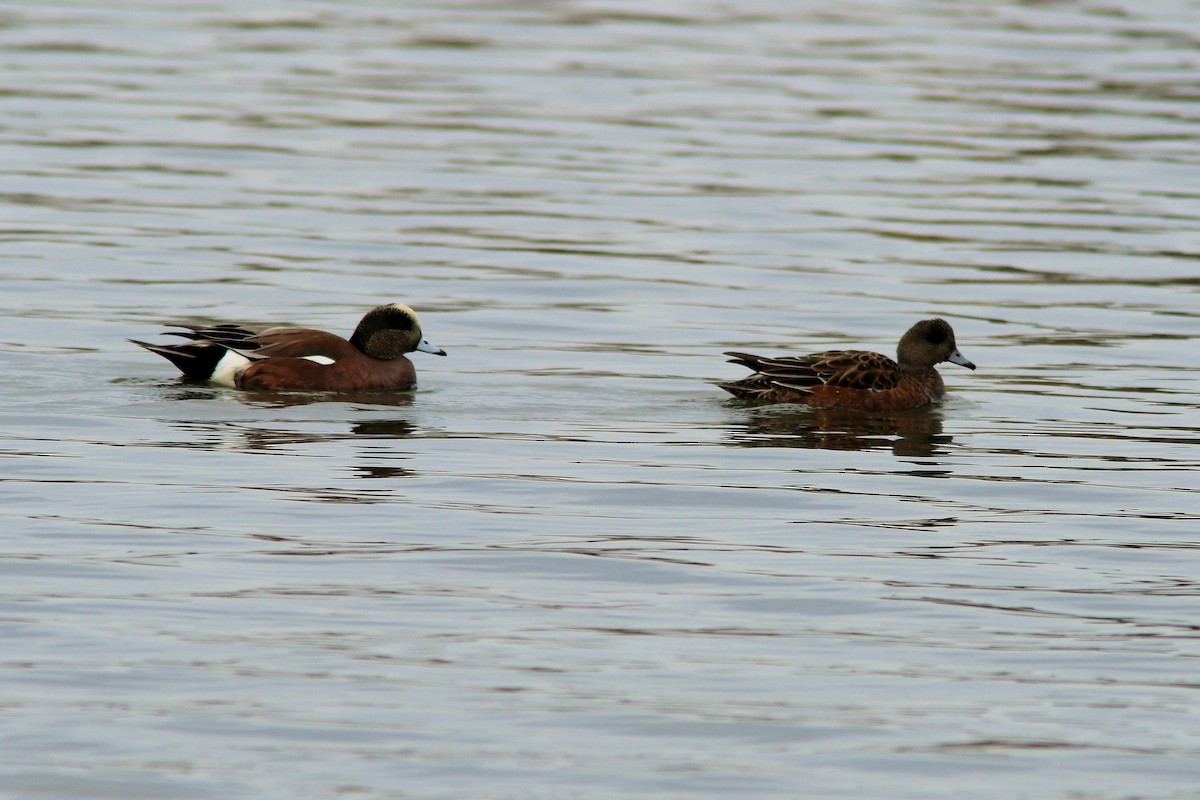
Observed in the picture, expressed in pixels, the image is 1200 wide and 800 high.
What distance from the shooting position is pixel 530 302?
17.7 m

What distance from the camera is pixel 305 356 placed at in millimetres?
13797

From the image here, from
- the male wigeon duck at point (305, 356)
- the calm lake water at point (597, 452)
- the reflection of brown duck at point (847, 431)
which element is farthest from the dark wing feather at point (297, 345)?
the reflection of brown duck at point (847, 431)

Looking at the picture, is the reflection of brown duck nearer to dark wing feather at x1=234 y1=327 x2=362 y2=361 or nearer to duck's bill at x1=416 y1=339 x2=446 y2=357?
duck's bill at x1=416 y1=339 x2=446 y2=357

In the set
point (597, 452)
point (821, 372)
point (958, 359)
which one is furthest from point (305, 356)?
point (958, 359)

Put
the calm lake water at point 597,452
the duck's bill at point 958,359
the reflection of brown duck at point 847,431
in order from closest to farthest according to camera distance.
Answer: the calm lake water at point 597,452
the reflection of brown duck at point 847,431
the duck's bill at point 958,359

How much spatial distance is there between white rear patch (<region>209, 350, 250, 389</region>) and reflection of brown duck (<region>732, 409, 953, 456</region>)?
3.20 meters

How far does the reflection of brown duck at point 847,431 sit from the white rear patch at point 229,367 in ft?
10.5

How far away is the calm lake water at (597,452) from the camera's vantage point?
7.18 meters

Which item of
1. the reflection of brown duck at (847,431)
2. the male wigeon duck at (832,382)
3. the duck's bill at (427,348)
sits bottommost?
the reflection of brown duck at (847,431)

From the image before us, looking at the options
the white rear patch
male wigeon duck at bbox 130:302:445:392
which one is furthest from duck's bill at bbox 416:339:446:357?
the white rear patch

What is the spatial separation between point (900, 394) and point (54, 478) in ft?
18.2

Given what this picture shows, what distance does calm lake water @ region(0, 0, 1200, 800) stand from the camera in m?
7.18

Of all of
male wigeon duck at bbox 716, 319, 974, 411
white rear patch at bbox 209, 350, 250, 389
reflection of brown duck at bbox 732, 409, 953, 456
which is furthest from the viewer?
white rear patch at bbox 209, 350, 250, 389

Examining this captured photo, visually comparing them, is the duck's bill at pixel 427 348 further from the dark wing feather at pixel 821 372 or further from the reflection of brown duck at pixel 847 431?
the reflection of brown duck at pixel 847 431
